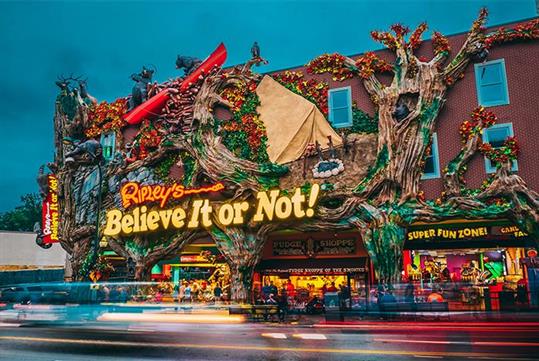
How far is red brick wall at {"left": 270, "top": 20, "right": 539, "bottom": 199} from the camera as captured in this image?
74.2ft

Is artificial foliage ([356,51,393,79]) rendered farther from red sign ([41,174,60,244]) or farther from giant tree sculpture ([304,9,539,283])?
red sign ([41,174,60,244])

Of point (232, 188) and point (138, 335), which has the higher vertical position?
point (232, 188)

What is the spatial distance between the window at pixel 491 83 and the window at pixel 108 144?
22.8 meters

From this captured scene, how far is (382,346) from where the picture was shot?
1308 centimetres

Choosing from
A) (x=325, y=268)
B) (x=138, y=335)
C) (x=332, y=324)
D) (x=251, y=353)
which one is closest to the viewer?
(x=251, y=353)

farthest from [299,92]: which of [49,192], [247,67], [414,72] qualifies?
[49,192]

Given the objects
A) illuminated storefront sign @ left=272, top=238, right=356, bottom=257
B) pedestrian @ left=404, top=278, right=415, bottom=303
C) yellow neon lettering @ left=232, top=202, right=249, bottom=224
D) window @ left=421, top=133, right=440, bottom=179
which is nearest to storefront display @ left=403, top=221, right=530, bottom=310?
pedestrian @ left=404, top=278, right=415, bottom=303

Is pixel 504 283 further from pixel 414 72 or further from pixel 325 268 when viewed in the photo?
pixel 414 72

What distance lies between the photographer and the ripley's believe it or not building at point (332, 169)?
23125 millimetres

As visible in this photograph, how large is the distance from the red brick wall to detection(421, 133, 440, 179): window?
18cm

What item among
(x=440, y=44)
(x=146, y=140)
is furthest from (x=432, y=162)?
(x=146, y=140)

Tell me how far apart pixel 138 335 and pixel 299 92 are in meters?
15.7

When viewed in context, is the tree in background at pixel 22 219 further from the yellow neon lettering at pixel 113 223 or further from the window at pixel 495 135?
the window at pixel 495 135

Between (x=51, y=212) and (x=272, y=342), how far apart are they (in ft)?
87.2
